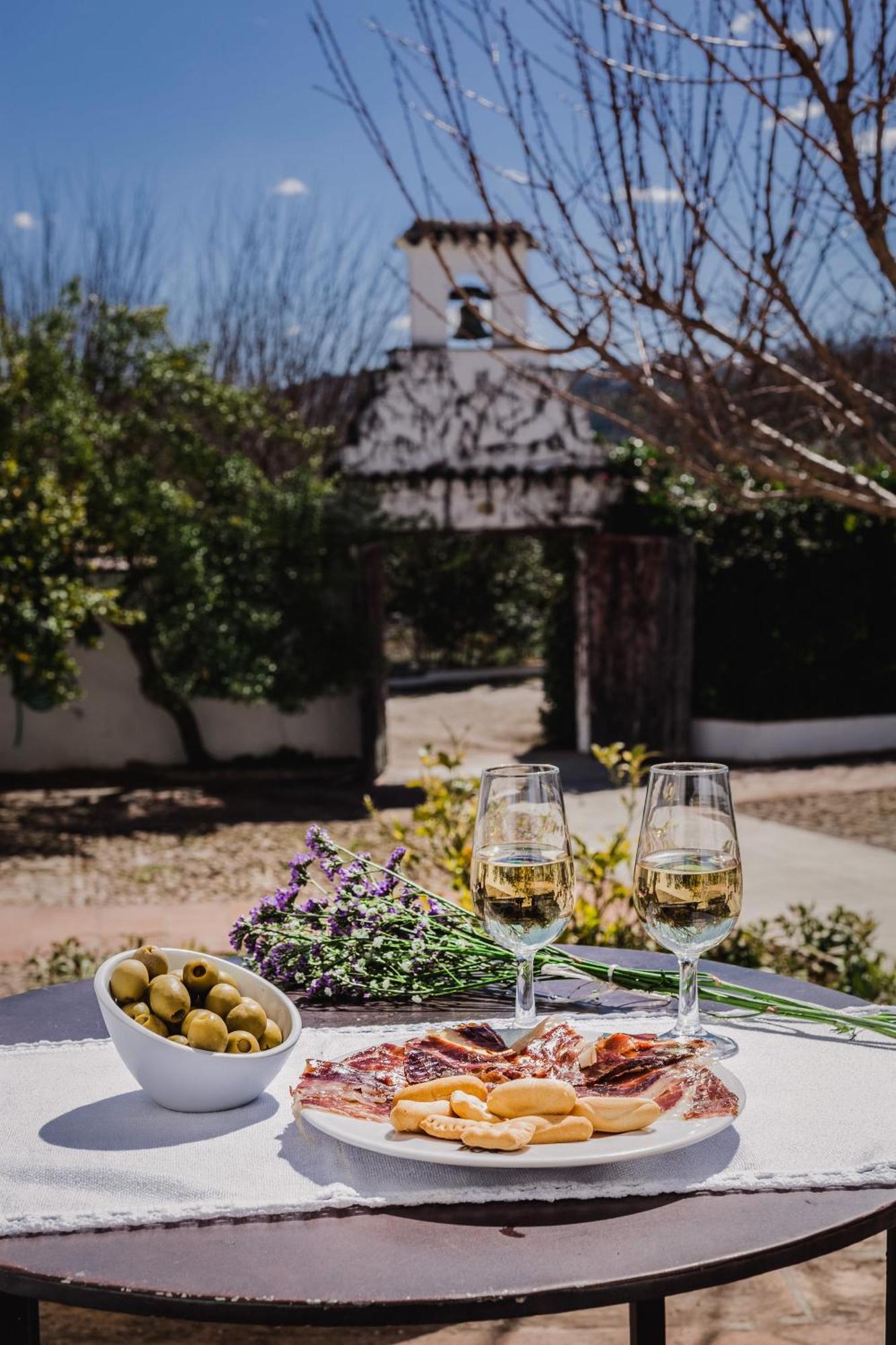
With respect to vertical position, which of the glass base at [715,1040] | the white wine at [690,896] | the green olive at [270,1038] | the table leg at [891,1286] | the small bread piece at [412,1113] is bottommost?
the table leg at [891,1286]

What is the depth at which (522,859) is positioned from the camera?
1.48 m

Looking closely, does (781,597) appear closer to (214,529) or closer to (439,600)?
(214,529)

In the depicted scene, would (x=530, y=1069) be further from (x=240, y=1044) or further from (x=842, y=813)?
(x=842, y=813)

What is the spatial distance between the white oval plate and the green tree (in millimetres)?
7417

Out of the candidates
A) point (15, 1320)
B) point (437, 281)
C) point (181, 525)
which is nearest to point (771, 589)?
point (437, 281)

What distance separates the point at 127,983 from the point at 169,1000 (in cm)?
6

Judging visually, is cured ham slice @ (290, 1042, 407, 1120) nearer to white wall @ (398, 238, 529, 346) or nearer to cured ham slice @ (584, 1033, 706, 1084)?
cured ham slice @ (584, 1033, 706, 1084)

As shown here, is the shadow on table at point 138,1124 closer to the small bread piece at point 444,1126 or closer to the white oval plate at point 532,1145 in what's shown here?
the white oval plate at point 532,1145

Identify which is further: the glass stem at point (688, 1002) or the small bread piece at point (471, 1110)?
the glass stem at point (688, 1002)

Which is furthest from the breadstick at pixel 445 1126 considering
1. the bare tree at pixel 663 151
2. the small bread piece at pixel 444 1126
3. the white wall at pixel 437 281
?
the white wall at pixel 437 281

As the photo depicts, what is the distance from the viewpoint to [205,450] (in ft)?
31.1

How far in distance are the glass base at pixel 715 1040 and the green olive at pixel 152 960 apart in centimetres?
60

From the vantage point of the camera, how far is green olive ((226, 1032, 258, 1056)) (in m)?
1.33

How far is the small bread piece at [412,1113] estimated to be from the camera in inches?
46.9
